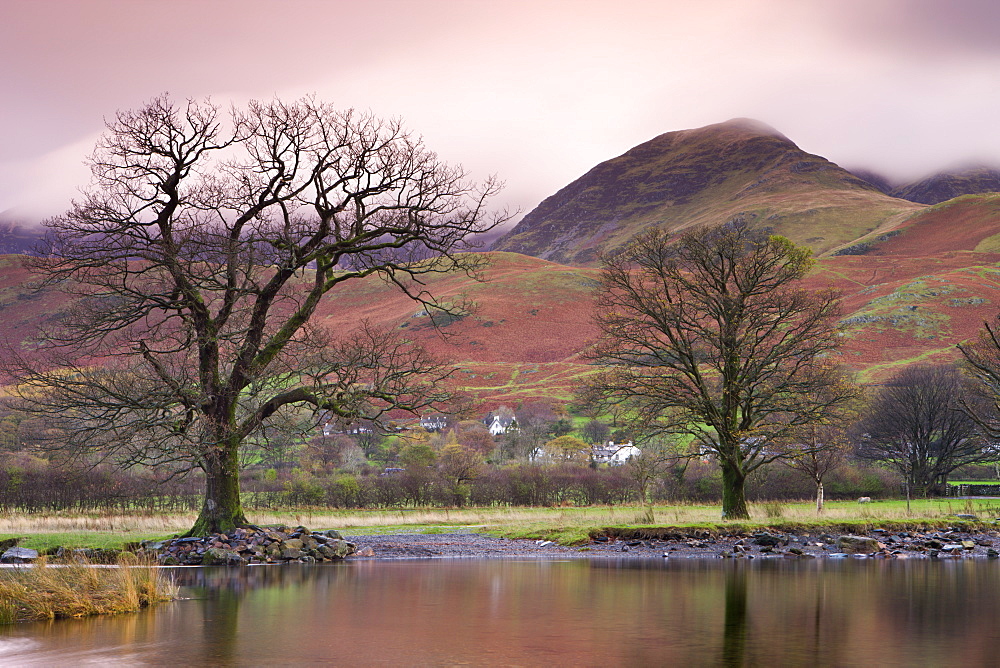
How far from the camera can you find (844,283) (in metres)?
180

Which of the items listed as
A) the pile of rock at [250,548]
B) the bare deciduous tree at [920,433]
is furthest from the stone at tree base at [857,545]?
the bare deciduous tree at [920,433]

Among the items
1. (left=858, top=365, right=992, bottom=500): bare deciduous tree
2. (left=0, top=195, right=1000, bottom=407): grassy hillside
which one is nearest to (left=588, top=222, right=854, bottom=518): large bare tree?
(left=858, top=365, right=992, bottom=500): bare deciduous tree

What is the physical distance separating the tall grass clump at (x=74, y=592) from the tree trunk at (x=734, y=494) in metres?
22.9

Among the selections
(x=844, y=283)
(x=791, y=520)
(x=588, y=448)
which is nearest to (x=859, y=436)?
(x=588, y=448)

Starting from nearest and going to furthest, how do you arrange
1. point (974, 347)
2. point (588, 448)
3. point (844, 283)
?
point (974, 347) < point (588, 448) < point (844, 283)

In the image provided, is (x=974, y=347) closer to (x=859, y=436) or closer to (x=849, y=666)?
(x=859, y=436)

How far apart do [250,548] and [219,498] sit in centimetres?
172

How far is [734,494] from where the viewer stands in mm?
33625

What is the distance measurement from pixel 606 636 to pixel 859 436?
216 ft

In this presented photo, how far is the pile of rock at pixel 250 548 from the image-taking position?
924 inches

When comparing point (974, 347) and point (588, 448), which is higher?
point (974, 347)

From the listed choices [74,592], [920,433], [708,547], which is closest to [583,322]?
[920,433]

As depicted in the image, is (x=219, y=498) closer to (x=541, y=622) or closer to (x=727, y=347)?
(x=541, y=622)

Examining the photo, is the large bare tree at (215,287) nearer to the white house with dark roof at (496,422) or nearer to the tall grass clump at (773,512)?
the tall grass clump at (773,512)
